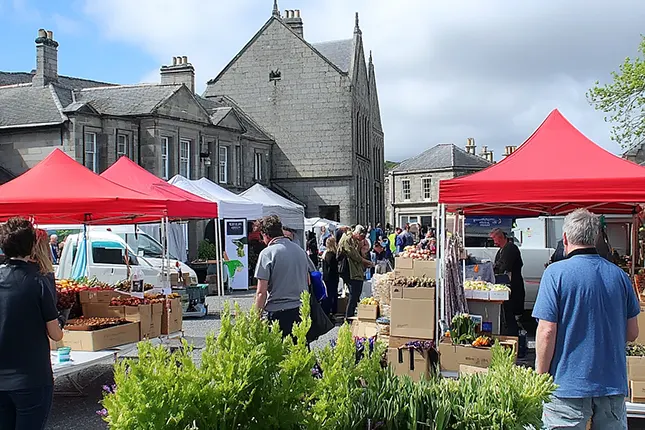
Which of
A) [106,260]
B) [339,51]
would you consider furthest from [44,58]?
[339,51]

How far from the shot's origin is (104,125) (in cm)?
2522

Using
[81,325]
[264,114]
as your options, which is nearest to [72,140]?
[264,114]

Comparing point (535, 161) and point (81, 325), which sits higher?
point (535, 161)

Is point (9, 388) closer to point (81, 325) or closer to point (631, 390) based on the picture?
point (81, 325)

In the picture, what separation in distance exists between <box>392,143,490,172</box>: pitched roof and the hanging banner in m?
40.8

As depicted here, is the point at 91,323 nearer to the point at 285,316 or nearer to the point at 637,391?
the point at 285,316

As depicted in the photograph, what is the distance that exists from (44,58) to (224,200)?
1277 centimetres

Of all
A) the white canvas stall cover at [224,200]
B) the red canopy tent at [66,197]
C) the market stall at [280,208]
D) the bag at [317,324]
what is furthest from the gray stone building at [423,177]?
the bag at [317,324]

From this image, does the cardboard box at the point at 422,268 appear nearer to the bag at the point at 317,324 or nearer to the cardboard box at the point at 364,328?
the cardboard box at the point at 364,328

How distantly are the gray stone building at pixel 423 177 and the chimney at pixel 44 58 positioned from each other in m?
37.7

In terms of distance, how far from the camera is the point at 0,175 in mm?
24812

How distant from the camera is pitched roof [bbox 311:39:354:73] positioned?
39.1 metres

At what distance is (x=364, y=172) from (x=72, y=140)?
20.6 m

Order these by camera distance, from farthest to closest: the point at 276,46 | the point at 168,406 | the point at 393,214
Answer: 1. the point at 393,214
2. the point at 276,46
3. the point at 168,406
